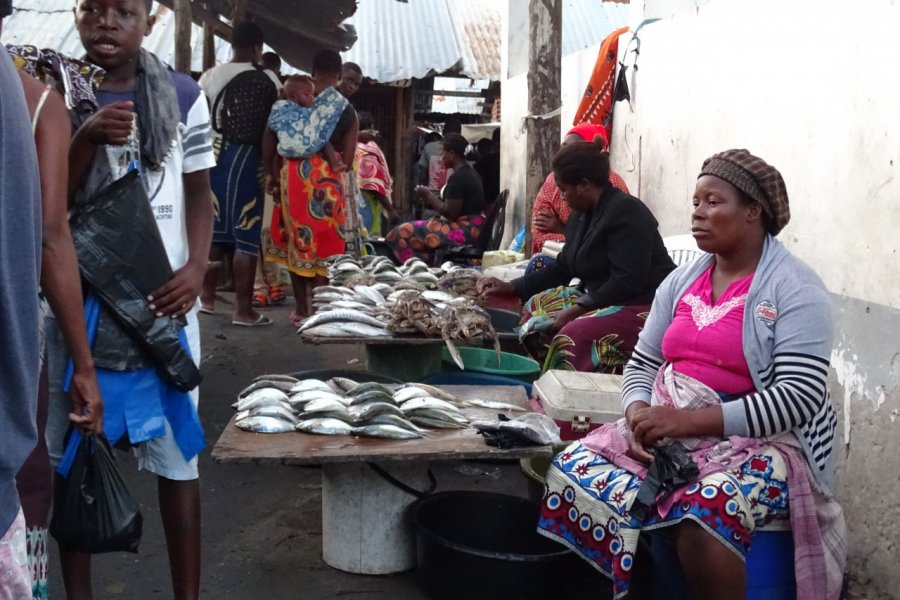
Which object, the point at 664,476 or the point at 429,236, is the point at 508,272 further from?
the point at 664,476

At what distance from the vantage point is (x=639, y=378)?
337cm

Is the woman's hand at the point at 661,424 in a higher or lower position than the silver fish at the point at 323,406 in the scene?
higher

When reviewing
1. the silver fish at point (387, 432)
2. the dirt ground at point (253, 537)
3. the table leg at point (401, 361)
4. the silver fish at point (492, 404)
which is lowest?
the dirt ground at point (253, 537)

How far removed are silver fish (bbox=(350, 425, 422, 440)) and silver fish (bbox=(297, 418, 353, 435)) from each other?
5cm

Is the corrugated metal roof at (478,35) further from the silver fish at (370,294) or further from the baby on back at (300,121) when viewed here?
the silver fish at (370,294)

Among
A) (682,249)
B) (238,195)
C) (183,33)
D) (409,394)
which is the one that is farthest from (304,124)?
(409,394)

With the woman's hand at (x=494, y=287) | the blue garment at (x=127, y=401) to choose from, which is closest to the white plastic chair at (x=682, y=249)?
the woman's hand at (x=494, y=287)

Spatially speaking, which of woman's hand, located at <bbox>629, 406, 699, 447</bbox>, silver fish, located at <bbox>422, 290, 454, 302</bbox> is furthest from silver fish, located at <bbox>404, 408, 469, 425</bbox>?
silver fish, located at <bbox>422, 290, 454, 302</bbox>

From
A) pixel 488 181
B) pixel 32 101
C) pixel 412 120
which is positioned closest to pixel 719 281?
pixel 32 101

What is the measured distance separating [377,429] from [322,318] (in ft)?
5.44

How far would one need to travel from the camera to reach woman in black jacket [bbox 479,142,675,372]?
4.88 metres

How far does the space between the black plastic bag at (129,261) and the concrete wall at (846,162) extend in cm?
243

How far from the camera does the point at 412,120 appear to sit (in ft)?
52.6

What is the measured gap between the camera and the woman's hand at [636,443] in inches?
119
